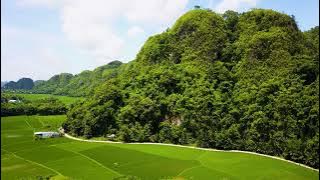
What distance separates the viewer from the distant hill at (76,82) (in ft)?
358

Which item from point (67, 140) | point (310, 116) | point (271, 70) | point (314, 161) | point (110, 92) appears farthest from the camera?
point (110, 92)

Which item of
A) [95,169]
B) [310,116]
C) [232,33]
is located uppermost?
[232,33]

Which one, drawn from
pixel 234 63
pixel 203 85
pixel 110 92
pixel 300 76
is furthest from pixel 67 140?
pixel 300 76

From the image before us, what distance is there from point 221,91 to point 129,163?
18.6 m

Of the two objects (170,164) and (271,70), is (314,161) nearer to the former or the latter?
(170,164)

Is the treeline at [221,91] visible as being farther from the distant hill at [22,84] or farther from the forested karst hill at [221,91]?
the distant hill at [22,84]

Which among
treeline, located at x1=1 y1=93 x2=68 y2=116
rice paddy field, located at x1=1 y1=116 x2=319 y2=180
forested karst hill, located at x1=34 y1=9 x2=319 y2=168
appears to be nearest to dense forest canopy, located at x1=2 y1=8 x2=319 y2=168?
forested karst hill, located at x1=34 y1=9 x2=319 y2=168

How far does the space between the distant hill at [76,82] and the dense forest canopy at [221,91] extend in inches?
1696

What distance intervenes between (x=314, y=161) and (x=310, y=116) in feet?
17.1

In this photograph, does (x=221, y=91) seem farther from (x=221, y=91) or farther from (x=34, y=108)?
(x=34, y=108)

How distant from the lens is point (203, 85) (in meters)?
51.7

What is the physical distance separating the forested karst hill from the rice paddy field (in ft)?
11.0

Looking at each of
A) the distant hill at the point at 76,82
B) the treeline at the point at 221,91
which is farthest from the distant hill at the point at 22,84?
the treeline at the point at 221,91

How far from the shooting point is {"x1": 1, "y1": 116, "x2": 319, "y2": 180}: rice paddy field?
1233 inches
